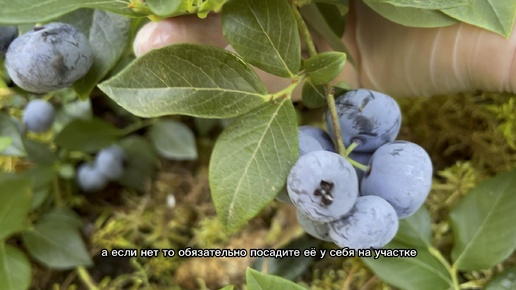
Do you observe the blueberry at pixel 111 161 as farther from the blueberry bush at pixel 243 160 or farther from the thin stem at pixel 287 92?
the thin stem at pixel 287 92

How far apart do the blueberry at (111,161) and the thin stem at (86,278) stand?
23 cm

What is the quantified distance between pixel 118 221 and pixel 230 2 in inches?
29.0

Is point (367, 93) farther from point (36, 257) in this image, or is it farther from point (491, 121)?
point (36, 257)

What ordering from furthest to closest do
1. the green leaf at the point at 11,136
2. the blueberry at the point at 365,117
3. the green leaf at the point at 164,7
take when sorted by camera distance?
1. the green leaf at the point at 11,136
2. the blueberry at the point at 365,117
3. the green leaf at the point at 164,7

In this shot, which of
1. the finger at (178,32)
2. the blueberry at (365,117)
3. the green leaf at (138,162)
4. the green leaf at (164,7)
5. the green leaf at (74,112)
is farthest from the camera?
the green leaf at (138,162)

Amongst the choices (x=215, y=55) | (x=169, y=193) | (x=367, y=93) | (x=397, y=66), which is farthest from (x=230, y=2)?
(x=169, y=193)

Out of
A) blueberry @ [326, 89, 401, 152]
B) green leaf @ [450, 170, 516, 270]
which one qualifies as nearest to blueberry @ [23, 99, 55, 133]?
blueberry @ [326, 89, 401, 152]

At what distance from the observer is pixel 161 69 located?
517 mm

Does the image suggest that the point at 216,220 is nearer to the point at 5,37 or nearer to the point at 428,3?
the point at 5,37

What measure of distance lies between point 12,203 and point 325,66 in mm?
603

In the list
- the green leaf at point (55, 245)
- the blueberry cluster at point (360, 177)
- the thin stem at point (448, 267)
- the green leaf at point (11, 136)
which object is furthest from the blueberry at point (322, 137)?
the green leaf at point (55, 245)

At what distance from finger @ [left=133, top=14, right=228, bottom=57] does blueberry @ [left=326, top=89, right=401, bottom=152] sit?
0.23 m

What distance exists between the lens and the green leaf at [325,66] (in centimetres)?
52

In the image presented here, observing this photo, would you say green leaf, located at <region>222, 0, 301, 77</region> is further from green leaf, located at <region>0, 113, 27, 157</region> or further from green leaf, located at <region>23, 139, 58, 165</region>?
green leaf, located at <region>23, 139, 58, 165</region>
